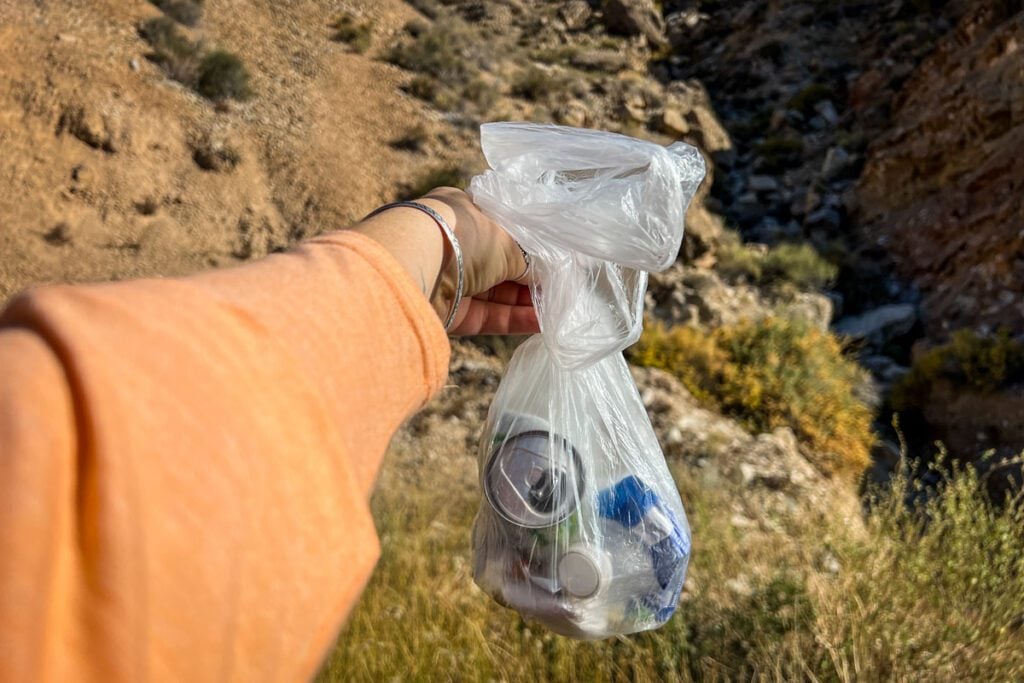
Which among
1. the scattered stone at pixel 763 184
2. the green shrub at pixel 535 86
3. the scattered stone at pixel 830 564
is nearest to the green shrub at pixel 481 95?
the green shrub at pixel 535 86

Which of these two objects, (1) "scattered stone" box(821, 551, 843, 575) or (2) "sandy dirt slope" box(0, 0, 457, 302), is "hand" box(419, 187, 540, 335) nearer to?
(1) "scattered stone" box(821, 551, 843, 575)

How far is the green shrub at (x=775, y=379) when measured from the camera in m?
5.10

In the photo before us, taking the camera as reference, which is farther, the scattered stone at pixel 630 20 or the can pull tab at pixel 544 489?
the scattered stone at pixel 630 20

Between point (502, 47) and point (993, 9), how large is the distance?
6.91 m

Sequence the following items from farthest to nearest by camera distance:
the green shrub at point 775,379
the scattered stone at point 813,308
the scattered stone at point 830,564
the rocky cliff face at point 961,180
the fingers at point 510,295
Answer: the scattered stone at point 813,308 < the rocky cliff face at point 961,180 < the green shrub at point 775,379 < the scattered stone at point 830,564 < the fingers at point 510,295

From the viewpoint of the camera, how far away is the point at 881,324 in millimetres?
7051

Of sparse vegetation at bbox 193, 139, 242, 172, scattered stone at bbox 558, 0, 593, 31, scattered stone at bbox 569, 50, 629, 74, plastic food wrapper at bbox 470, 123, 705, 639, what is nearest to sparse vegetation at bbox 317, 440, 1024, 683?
plastic food wrapper at bbox 470, 123, 705, 639

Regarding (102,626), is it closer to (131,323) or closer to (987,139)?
(131,323)

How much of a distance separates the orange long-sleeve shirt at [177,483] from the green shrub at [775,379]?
485 cm

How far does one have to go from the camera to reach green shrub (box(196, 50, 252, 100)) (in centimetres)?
747

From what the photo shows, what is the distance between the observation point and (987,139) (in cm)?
771

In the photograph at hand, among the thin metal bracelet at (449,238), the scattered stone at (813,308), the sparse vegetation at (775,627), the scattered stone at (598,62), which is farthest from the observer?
the scattered stone at (598,62)

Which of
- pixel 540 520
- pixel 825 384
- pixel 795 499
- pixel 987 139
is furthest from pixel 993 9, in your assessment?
pixel 540 520

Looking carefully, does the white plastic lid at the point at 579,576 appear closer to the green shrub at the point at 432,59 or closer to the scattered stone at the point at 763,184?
the green shrub at the point at 432,59
